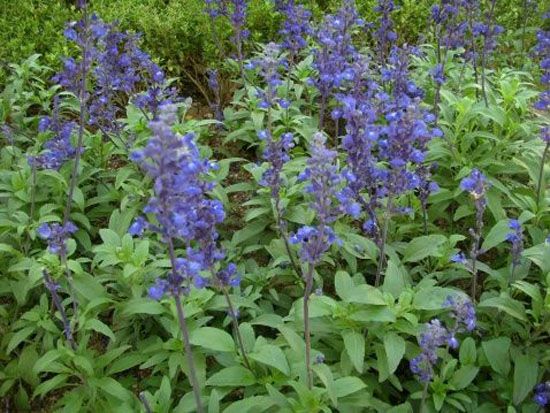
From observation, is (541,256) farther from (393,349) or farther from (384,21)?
(384,21)

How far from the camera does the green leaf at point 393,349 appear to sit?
365 centimetres

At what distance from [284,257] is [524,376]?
5.68 feet

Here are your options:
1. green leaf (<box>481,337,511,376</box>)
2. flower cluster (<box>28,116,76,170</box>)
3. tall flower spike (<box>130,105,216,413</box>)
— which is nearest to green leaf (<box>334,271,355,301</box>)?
green leaf (<box>481,337,511,376</box>)

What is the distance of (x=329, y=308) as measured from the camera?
392 centimetres

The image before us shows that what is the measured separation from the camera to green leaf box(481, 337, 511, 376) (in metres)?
3.99

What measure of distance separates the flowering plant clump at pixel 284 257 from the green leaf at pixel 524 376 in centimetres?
1

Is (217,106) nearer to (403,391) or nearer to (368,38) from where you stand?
(368,38)

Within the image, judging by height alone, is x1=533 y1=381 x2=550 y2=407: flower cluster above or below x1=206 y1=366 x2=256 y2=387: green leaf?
below

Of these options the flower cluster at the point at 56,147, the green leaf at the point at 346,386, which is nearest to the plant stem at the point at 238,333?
the green leaf at the point at 346,386

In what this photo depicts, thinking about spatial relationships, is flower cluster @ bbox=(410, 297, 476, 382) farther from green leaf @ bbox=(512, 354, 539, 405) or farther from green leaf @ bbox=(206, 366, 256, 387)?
green leaf @ bbox=(206, 366, 256, 387)

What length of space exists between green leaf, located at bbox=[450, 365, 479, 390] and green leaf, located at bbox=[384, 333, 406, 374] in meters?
0.41

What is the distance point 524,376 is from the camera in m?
3.90

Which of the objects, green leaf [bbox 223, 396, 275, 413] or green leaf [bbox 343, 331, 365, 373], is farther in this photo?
green leaf [bbox 343, 331, 365, 373]

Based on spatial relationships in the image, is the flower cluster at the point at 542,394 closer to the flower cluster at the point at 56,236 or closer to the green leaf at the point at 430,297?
the green leaf at the point at 430,297
